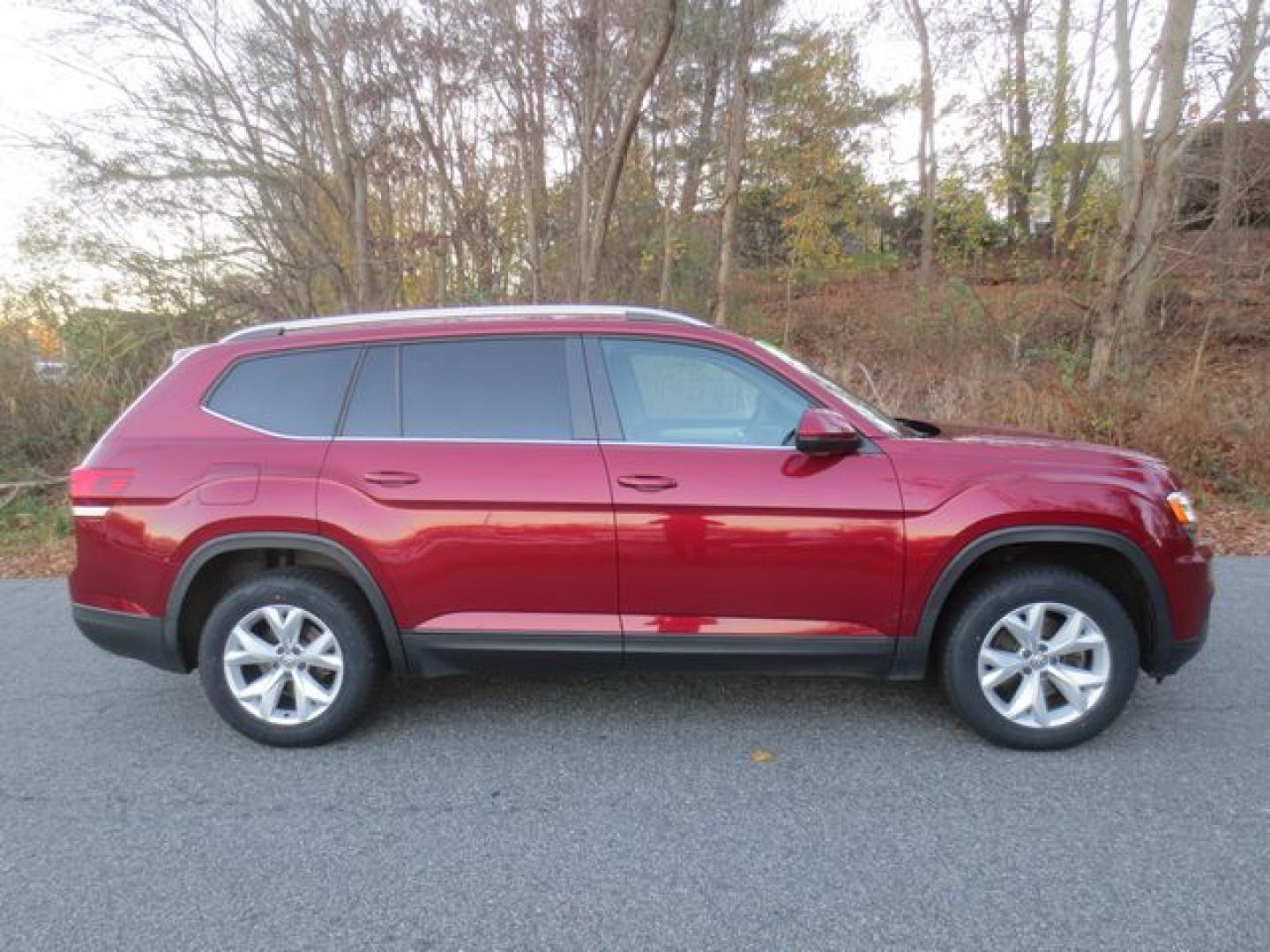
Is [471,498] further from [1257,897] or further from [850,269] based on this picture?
[850,269]

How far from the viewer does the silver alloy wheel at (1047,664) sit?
10.5ft

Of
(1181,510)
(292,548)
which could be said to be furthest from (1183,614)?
(292,548)

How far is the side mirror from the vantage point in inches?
122

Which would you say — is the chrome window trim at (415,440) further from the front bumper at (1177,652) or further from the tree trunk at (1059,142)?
the tree trunk at (1059,142)

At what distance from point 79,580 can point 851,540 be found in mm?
3224

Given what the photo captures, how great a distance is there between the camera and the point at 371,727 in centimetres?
359

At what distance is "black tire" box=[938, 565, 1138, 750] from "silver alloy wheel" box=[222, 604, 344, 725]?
252 cm

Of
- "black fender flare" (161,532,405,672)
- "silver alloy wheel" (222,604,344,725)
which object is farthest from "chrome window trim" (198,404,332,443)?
"silver alloy wheel" (222,604,344,725)

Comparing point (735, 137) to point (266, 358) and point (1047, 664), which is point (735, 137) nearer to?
point (266, 358)

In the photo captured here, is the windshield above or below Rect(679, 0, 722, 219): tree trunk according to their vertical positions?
below

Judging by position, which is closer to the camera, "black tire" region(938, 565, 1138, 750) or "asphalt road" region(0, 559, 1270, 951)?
"asphalt road" region(0, 559, 1270, 951)

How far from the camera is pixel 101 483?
340 centimetres

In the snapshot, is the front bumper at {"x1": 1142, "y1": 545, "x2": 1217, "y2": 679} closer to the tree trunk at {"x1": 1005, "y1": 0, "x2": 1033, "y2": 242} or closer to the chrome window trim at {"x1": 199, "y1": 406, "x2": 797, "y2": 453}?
the chrome window trim at {"x1": 199, "y1": 406, "x2": 797, "y2": 453}

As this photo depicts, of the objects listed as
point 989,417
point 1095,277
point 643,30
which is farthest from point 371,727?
point 1095,277
